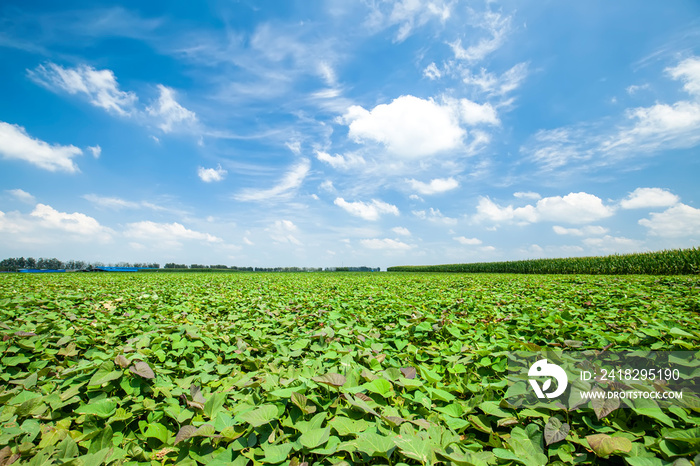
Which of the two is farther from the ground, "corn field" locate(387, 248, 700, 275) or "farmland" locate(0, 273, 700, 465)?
"corn field" locate(387, 248, 700, 275)

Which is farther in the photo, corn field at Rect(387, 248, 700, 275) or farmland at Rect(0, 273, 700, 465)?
corn field at Rect(387, 248, 700, 275)

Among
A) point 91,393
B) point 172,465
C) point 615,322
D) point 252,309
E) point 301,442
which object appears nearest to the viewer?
point 301,442

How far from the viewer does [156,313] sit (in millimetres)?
4883

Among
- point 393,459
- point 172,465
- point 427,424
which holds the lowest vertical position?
point 172,465

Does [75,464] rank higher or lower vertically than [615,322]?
lower

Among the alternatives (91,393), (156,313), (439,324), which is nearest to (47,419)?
(91,393)

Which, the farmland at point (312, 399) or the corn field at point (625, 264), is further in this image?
the corn field at point (625, 264)

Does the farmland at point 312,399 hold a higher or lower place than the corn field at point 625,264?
lower

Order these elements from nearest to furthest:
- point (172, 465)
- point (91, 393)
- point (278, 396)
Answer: point (172, 465)
point (278, 396)
point (91, 393)

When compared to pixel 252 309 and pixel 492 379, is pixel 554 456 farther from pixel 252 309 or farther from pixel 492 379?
pixel 252 309

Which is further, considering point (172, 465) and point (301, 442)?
point (172, 465)

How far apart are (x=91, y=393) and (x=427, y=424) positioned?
93.9 inches

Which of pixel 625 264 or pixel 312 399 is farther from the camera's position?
pixel 625 264

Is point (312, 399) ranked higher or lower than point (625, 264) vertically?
lower
